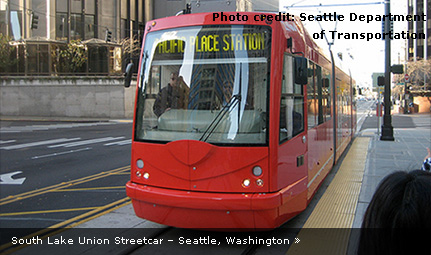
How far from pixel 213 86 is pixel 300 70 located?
47.0 inches

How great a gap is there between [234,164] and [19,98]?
39.6 meters

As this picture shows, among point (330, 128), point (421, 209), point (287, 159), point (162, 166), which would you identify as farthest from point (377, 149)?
point (421, 209)

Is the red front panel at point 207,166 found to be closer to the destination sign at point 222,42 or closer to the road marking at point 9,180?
the destination sign at point 222,42

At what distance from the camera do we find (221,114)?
16.6 feet

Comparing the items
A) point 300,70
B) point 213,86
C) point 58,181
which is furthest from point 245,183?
point 58,181

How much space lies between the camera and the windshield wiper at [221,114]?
5.05 metres

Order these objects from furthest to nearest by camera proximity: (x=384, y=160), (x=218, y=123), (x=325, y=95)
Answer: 1. (x=384, y=160)
2. (x=325, y=95)
3. (x=218, y=123)

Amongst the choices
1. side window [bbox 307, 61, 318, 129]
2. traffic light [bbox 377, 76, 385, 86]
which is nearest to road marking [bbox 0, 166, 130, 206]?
side window [bbox 307, 61, 318, 129]

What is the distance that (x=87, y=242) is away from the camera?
5281mm

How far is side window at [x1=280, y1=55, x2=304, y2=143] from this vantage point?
5227mm

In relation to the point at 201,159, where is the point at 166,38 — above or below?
above

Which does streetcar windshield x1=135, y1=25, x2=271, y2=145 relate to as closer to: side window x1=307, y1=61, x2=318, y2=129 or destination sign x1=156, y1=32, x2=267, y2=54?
destination sign x1=156, y1=32, x2=267, y2=54

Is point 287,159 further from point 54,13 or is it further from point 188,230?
point 54,13

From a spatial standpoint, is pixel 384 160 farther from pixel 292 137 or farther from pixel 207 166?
pixel 207 166
